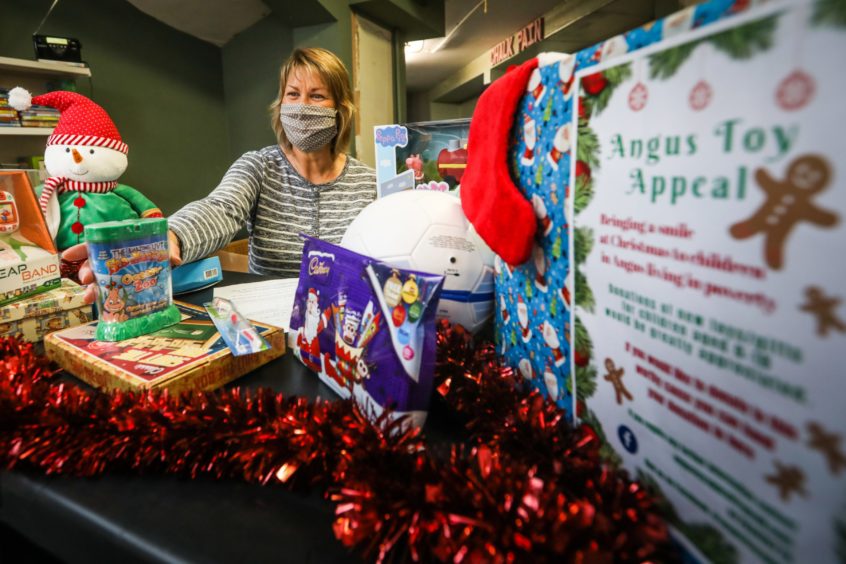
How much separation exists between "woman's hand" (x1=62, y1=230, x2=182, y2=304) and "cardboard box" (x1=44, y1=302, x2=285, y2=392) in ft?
0.26

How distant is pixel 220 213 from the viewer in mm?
1177

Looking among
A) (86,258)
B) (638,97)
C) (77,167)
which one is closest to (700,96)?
(638,97)

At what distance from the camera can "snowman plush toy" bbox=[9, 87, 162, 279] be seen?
1313 millimetres

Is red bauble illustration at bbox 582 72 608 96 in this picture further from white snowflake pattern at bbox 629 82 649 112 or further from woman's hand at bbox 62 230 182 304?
woman's hand at bbox 62 230 182 304

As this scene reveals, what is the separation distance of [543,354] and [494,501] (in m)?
0.20

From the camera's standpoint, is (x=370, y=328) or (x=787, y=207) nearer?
(x=787, y=207)

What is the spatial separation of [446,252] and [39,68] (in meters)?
3.55

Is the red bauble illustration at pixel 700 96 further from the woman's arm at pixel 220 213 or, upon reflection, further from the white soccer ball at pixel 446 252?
the woman's arm at pixel 220 213

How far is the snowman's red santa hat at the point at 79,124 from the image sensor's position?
1.30 meters

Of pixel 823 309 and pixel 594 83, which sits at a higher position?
pixel 594 83

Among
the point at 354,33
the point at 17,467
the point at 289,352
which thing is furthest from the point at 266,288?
the point at 354,33

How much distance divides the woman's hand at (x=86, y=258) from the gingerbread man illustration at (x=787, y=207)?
0.81 m

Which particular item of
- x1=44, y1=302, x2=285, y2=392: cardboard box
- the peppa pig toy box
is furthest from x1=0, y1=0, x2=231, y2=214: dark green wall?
x1=44, y1=302, x2=285, y2=392: cardboard box

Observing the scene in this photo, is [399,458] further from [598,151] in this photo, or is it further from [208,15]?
[208,15]
